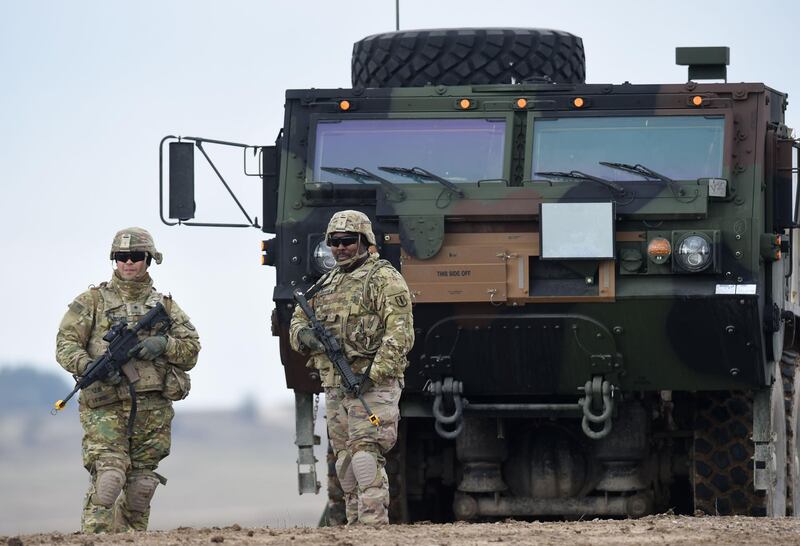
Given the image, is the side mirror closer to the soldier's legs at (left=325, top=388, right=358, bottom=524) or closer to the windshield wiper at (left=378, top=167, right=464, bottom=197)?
the windshield wiper at (left=378, top=167, right=464, bottom=197)

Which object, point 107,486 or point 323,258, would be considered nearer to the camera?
point 107,486

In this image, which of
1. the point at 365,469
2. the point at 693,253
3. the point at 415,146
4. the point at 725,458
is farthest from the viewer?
the point at 725,458

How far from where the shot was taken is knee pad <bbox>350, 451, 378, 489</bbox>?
32.8 ft

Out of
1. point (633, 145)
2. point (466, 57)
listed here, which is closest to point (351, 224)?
point (633, 145)

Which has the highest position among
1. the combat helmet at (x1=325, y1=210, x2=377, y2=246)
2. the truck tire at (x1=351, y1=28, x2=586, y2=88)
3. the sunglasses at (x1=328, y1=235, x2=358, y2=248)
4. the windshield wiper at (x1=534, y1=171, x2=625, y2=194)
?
the truck tire at (x1=351, y1=28, x2=586, y2=88)

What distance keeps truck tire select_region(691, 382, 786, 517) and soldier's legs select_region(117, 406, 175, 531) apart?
320 cm

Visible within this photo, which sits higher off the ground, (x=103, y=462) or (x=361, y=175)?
(x=361, y=175)

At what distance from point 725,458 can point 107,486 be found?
12.1ft

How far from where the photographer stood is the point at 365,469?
9992 mm

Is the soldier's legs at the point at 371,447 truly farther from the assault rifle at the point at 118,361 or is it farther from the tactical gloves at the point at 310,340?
the assault rifle at the point at 118,361

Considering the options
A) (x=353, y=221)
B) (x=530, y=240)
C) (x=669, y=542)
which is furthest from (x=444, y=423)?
(x=669, y=542)

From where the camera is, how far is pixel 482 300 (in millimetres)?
11312

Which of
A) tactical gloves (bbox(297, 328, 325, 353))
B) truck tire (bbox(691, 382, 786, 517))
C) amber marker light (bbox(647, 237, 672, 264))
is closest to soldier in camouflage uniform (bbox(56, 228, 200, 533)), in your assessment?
tactical gloves (bbox(297, 328, 325, 353))

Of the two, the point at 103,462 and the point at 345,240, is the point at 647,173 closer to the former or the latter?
the point at 345,240
